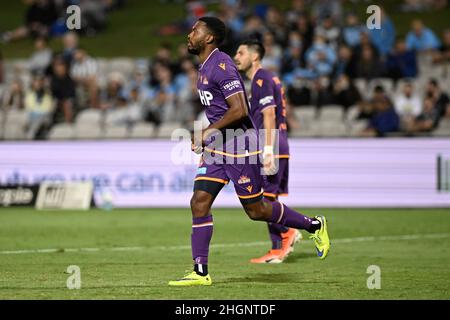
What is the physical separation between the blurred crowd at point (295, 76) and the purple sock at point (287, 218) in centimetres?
1104

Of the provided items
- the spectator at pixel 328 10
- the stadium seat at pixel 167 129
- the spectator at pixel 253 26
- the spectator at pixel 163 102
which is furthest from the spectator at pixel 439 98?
the spectator at pixel 163 102

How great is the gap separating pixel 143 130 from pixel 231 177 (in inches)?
508

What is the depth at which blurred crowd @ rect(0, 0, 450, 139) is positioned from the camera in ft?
73.7

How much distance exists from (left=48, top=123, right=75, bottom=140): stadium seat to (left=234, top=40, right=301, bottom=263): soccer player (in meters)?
9.85

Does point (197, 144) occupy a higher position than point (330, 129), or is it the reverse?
point (330, 129)

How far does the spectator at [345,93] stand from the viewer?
22.3 metres

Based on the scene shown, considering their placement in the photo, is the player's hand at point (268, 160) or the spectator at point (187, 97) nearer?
the player's hand at point (268, 160)

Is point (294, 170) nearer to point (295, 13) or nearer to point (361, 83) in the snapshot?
point (361, 83)

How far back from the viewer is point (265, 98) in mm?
11898

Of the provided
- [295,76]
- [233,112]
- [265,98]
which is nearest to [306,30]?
[295,76]

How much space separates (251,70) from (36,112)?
12293mm

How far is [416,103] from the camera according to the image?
21.9 m

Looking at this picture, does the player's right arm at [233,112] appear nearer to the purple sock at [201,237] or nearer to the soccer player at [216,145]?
the soccer player at [216,145]

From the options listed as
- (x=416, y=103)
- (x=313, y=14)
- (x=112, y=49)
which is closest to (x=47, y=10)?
(x=112, y=49)
